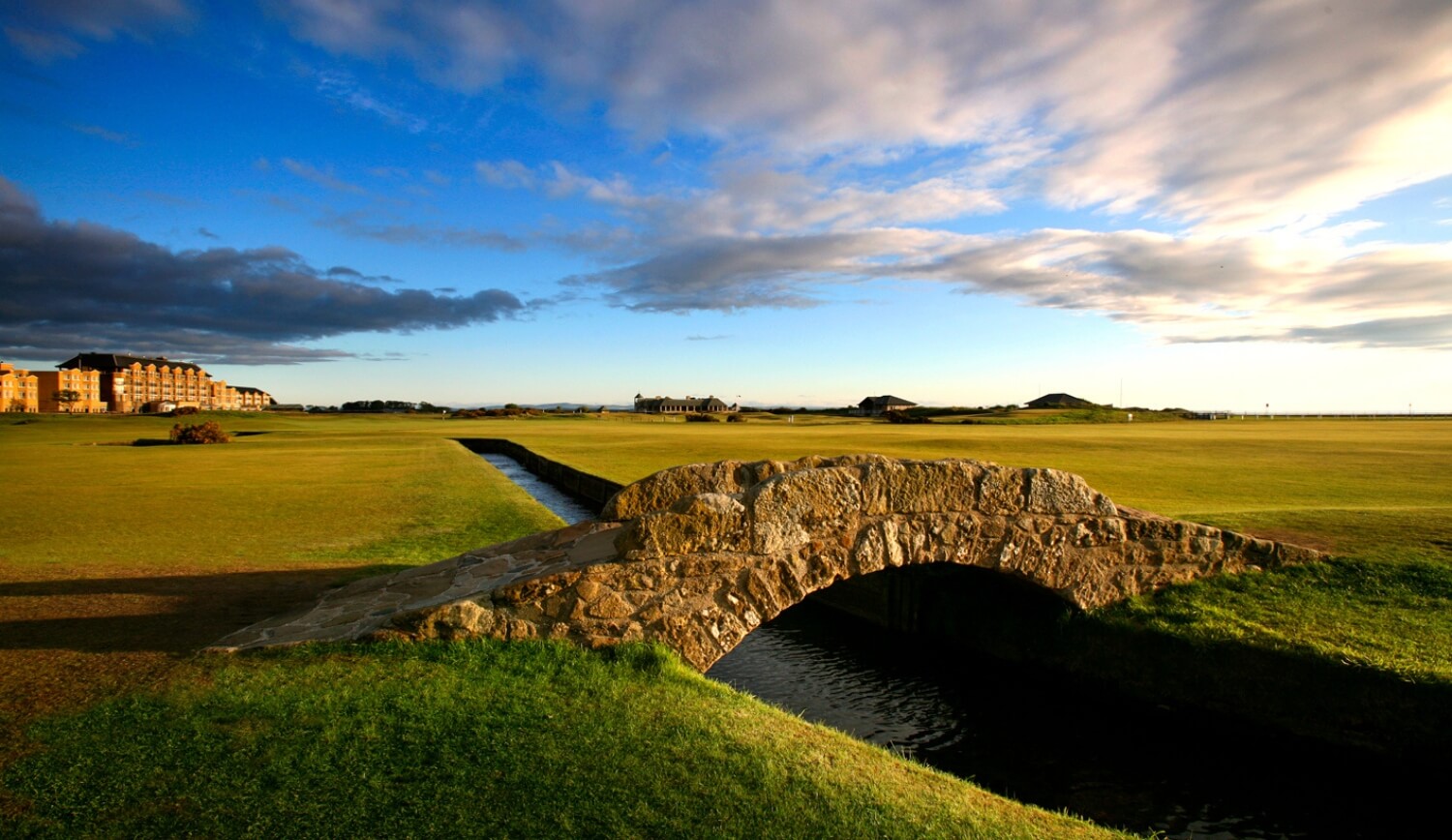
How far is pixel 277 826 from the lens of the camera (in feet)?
15.8

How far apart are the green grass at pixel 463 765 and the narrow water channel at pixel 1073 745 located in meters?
2.76

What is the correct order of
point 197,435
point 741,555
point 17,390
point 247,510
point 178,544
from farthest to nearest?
A: point 17,390 → point 197,435 → point 247,510 → point 178,544 → point 741,555

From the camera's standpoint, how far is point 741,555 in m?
8.59

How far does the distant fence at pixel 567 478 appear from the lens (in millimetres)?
24953

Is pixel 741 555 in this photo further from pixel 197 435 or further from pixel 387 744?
pixel 197 435

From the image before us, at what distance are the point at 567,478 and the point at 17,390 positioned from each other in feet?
460

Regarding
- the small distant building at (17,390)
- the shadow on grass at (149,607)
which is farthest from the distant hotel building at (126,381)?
the shadow on grass at (149,607)

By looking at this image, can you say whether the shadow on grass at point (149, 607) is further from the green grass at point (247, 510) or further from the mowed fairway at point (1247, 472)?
the mowed fairway at point (1247, 472)

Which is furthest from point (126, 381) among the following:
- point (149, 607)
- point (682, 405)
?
point (149, 607)

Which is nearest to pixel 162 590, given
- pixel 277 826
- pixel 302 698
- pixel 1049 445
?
pixel 302 698

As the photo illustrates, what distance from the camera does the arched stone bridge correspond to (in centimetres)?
819

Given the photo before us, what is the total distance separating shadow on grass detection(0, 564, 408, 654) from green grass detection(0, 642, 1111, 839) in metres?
2.01

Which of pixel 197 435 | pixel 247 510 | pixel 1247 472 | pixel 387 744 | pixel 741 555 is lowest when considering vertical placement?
pixel 247 510

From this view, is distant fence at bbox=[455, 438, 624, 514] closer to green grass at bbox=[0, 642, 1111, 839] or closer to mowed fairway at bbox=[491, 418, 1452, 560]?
mowed fairway at bbox=[491, 418, 1452, 560]
